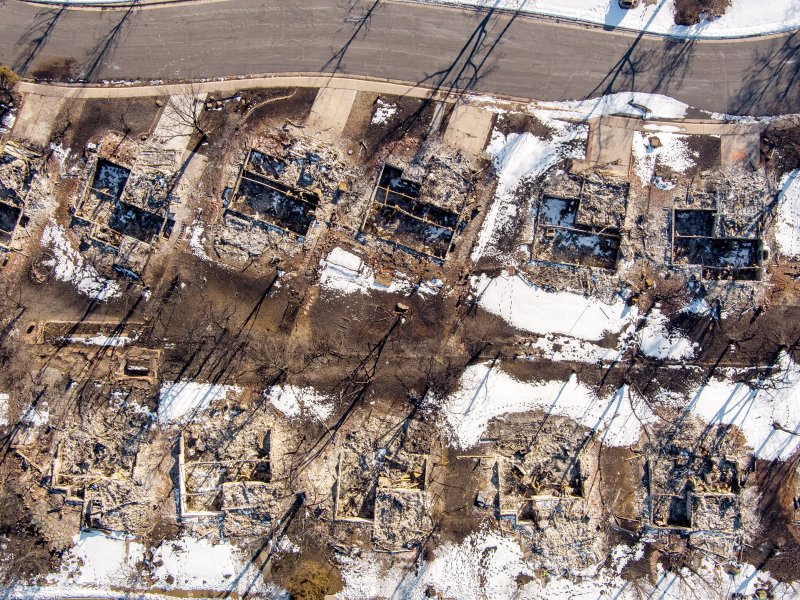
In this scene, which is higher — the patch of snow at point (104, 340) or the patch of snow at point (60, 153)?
the patch of snow at point (60, 153)

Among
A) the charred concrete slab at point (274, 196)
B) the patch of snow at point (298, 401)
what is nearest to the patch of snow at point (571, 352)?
the patch of snow at point (298, 401)

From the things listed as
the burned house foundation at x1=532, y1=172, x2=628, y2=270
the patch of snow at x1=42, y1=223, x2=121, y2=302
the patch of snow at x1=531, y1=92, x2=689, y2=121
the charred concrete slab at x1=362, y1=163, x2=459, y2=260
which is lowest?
the patch of snow at x1=42, y1=223, x2=121, y2=302

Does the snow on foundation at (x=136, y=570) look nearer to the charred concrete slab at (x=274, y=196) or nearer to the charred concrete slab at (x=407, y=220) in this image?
the charred concrete slab at (x=274, y=196)

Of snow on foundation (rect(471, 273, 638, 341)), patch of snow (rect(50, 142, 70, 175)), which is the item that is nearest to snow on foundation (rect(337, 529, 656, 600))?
snow on foundation (rect(471, 273, 638, 341))

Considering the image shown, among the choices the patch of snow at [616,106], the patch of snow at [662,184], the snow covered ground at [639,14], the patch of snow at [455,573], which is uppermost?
the snow covered ground at [639,14]

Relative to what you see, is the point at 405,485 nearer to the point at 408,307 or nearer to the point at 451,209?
the point at 408,307

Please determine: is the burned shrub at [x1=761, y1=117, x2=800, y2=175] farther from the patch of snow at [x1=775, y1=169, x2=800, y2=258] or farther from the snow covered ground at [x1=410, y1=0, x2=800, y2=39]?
the snow covered ground at [x1=410, y1=0, x2=800, y2=39]

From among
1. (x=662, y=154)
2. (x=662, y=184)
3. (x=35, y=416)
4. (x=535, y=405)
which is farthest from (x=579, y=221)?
(x=35, y=416)
